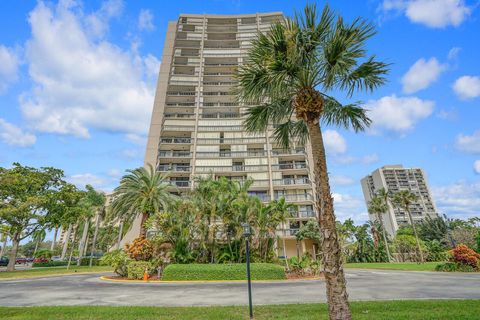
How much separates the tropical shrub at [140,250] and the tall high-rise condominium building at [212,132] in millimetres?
13782

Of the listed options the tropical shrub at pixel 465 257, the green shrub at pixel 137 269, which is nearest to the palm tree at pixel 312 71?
the green shrub at pixel 137 269

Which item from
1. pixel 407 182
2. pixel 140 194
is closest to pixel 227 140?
pixel 140 194

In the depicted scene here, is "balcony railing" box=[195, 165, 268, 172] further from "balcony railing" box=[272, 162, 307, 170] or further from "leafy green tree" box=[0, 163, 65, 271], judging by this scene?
"leafy green tree" box=[0, 163, 65, 271]

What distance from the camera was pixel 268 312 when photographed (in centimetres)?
771

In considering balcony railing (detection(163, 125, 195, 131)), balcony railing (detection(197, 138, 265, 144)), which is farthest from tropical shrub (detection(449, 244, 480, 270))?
balcony railing (detection(163, 125, 195, 131))

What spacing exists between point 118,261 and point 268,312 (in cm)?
1615

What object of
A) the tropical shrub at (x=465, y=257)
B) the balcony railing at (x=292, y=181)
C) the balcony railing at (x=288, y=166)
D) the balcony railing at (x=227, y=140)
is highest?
the balcony railing at (x=227, y=140)

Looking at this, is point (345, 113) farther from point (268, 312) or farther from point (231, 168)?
point (231, 168)

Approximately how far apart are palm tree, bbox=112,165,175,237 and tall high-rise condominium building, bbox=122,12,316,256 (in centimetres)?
761

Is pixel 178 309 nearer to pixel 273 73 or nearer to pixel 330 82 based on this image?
pixel 273 73

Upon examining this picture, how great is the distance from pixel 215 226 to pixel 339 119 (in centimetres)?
1444

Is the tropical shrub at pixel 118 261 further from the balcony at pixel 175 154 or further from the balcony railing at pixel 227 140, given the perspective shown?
the balcony railing at pixel 227 140

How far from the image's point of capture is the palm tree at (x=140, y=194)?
25266mm

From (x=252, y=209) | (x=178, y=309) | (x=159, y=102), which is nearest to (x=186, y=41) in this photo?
(x=159, y=102)
